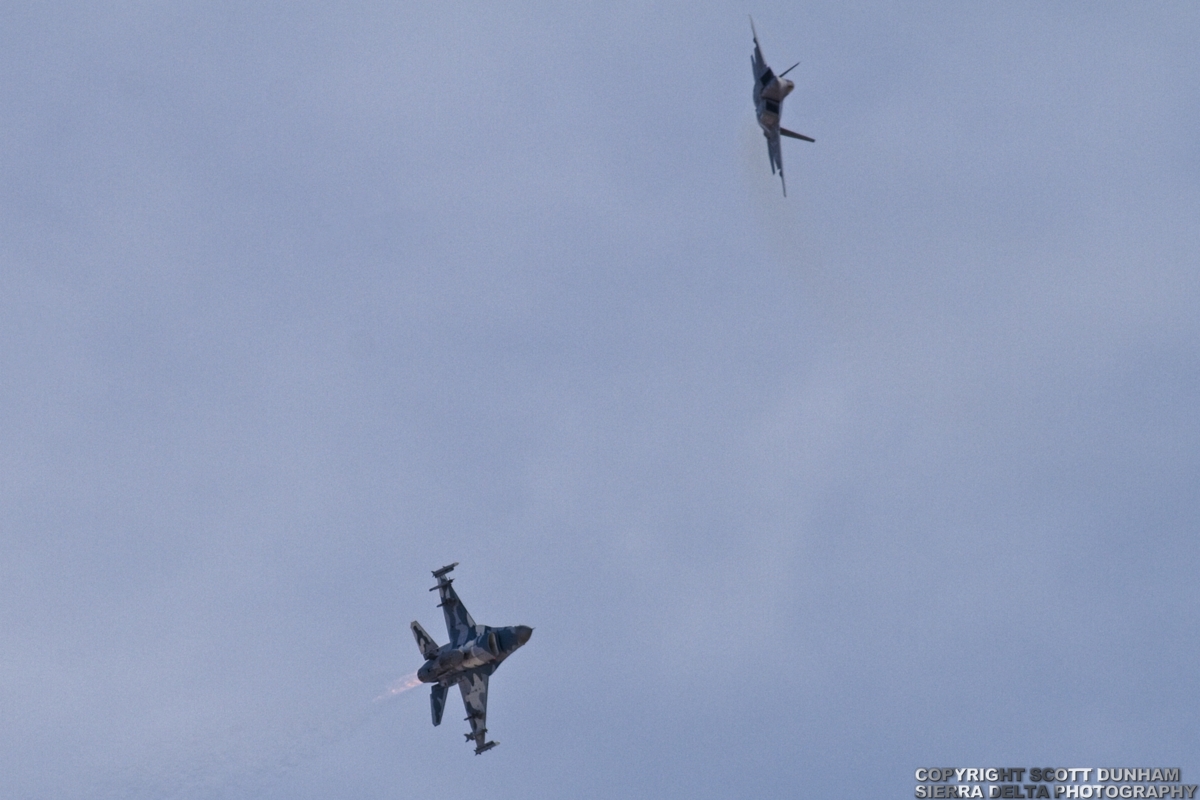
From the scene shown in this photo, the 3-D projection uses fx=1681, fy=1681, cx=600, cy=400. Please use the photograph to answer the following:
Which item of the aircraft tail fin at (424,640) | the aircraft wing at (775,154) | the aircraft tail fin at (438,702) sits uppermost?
the aircraft wing at (775,154)

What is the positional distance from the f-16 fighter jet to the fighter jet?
55.3 meters

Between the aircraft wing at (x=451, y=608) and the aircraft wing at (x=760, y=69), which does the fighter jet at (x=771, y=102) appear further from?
the aircraft wing at (x=451, y=608)

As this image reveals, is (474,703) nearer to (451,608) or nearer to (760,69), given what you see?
(451,608)

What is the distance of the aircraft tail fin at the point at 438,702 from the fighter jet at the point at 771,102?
62.8 metres

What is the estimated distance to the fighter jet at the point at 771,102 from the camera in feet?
536

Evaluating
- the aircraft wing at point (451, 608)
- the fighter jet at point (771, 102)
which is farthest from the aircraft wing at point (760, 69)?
the aircraft wing at point (451, 608)

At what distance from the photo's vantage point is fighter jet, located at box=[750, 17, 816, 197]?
536 ft

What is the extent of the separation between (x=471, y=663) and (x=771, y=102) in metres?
64.8

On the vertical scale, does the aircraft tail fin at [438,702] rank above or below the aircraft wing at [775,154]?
below

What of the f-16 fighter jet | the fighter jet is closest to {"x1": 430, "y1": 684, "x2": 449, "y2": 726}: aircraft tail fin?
the f-16 fighter jet

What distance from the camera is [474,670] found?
579 ft

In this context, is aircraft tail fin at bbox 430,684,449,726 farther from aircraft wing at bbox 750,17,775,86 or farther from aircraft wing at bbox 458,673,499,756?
aircraft wing at bbox 750,17,775,86

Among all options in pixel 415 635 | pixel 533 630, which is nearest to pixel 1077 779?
pixel 533 630

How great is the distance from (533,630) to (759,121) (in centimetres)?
5740
